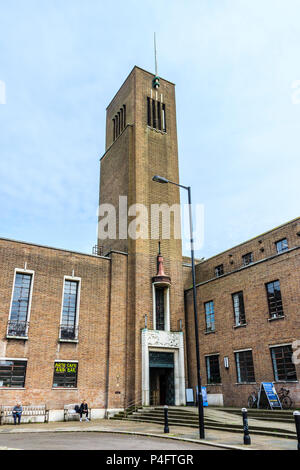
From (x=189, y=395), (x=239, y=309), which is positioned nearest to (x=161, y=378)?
(x=189, y=395)

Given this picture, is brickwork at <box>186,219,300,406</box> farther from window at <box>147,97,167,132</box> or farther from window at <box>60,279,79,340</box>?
window at <box>147,97,167,132</box>

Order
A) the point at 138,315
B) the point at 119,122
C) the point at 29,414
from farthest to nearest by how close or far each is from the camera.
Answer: the point at 119,122 → the point at 138,315 → the point at 29,414

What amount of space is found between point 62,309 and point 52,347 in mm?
2346

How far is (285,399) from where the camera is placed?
18.9 meters

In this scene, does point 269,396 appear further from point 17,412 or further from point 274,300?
point 17,412

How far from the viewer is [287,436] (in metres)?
12.8

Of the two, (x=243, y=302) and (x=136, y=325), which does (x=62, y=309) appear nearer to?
(x=136, y=325)

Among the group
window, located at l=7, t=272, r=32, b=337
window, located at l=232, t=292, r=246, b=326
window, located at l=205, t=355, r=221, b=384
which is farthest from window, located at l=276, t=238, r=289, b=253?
window, located at l=7, t=272, r=32, b=337

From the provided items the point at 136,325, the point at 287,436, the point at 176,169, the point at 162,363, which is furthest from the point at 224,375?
the point at 176,169

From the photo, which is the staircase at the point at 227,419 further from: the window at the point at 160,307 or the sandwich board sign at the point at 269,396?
the window at the point at 160,307

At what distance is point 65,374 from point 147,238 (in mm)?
10549

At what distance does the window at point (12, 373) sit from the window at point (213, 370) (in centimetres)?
1143

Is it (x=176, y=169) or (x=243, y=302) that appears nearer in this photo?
(x=243, y=302)

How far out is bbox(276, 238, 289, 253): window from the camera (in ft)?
83.3
